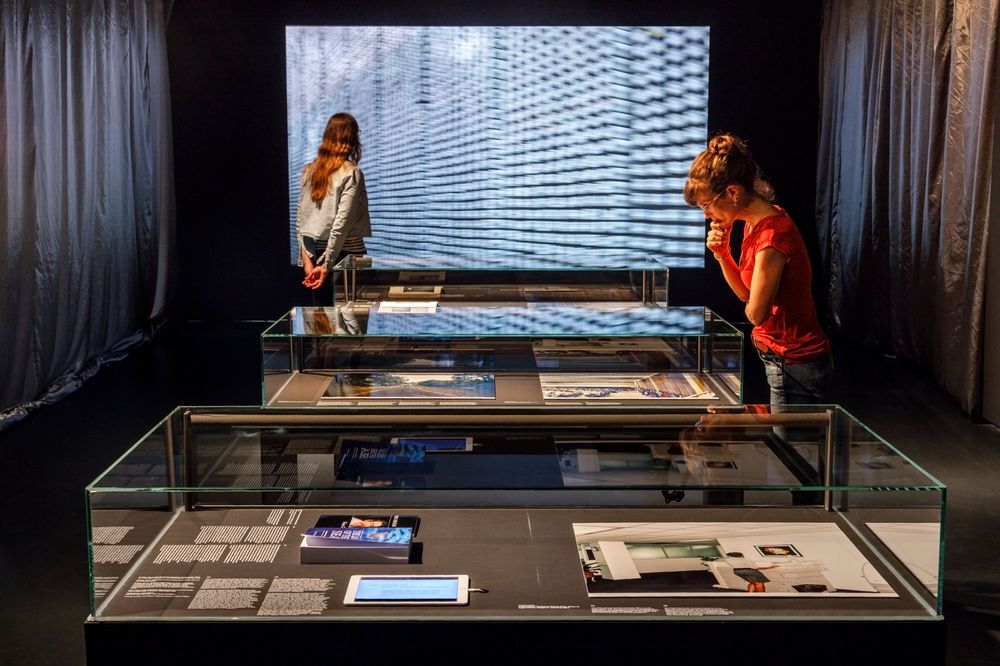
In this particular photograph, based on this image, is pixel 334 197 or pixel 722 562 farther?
pixel 334 197

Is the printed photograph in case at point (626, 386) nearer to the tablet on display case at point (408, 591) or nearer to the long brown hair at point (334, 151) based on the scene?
the tablet on display case at point (408, 591)

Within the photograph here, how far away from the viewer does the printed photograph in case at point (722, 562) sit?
1.88m

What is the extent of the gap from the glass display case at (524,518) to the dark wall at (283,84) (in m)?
6.19

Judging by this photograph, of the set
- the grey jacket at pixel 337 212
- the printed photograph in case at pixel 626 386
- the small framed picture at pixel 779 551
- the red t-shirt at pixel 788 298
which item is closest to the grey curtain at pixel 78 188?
the grey jacket at pixel 337 212

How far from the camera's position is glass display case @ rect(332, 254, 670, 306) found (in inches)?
158

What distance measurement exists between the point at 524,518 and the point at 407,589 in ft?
1.25

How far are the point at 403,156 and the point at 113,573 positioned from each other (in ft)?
21.3

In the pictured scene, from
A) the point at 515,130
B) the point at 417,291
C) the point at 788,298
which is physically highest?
the point at 515,130

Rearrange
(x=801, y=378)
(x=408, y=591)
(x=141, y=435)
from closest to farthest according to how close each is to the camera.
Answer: (x=408, y=591) → (x=801, y=378) → (x=141, y=435)

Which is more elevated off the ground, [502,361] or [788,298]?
[788,298]

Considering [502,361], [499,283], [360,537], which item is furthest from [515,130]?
[360,537]

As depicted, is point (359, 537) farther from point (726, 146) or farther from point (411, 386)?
point (726, 146)

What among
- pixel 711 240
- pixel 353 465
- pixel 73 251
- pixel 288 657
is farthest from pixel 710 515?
pixel 73 251

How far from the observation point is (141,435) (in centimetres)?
495
